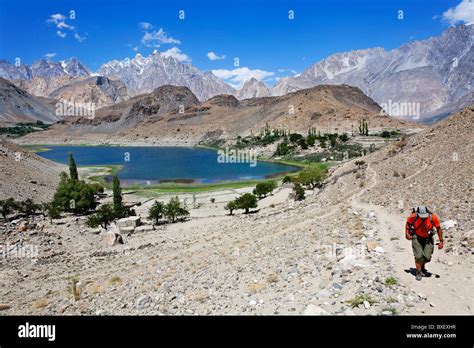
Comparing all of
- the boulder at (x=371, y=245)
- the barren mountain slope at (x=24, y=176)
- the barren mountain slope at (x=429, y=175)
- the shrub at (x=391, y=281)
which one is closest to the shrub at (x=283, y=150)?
the barren mountain slope at (x=24, y=176)

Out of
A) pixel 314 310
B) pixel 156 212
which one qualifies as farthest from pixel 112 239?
pixel 314 310

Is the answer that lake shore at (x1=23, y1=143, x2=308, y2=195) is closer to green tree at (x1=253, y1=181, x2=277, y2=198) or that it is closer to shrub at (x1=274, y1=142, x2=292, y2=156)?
green tree at (x1=253, y1=181, x2=277, y2=198)

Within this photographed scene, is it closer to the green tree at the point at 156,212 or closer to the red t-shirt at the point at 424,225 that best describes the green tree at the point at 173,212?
the green tree at the point at 156,212

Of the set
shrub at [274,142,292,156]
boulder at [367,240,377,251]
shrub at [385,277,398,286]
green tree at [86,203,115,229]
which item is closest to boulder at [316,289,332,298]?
shrub at [385,277,398,286]

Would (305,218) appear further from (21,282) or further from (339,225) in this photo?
(21,282)

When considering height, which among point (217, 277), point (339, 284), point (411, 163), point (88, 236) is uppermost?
point (411, 163)

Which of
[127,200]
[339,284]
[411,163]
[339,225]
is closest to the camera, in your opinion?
[339,284]

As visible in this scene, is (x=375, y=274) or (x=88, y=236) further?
(x=88, y=236)
